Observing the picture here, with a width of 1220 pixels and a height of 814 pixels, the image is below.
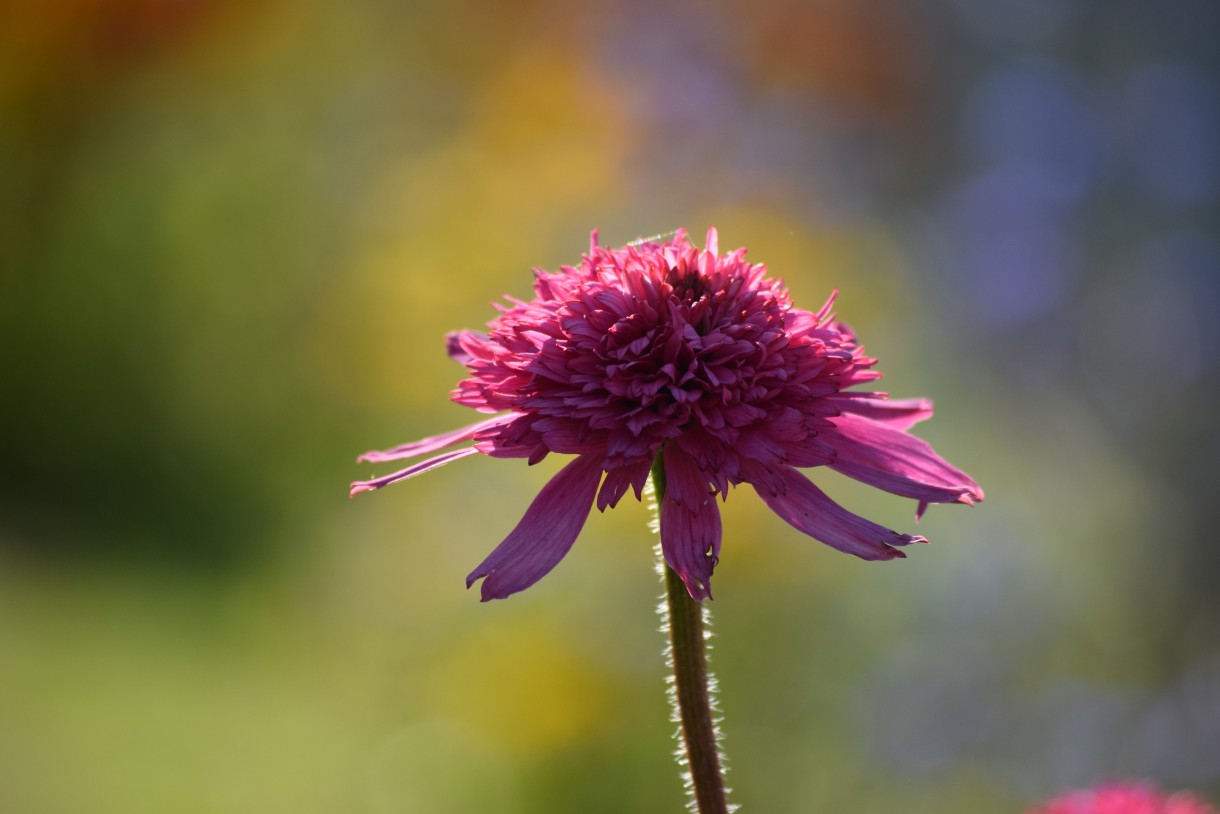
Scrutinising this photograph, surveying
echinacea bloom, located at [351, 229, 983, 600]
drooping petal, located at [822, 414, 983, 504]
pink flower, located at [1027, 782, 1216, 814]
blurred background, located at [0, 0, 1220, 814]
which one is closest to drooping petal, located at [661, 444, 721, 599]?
echinacea bloom, located at [351, 229, 983, 600]

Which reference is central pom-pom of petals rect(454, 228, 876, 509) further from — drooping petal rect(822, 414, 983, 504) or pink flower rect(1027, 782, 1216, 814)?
pink flower rect(1027, 782, 1216, 814)

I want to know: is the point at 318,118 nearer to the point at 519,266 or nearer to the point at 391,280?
the point at 391,280

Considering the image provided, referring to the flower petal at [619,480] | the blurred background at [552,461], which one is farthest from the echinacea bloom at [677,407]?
the blurred background at [552,461]

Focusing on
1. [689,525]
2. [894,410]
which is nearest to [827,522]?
[689,525]

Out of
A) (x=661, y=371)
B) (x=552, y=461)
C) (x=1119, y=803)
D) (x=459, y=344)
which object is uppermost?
(x=552, y=461)

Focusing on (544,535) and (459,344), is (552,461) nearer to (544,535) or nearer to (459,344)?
(459,344)

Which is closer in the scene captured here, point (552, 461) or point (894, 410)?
point (894, 410)

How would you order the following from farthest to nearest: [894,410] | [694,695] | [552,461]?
[552,461], [894,410], [694,695]

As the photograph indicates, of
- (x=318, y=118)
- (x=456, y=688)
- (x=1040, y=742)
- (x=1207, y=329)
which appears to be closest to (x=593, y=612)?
(x=456, y=688)
